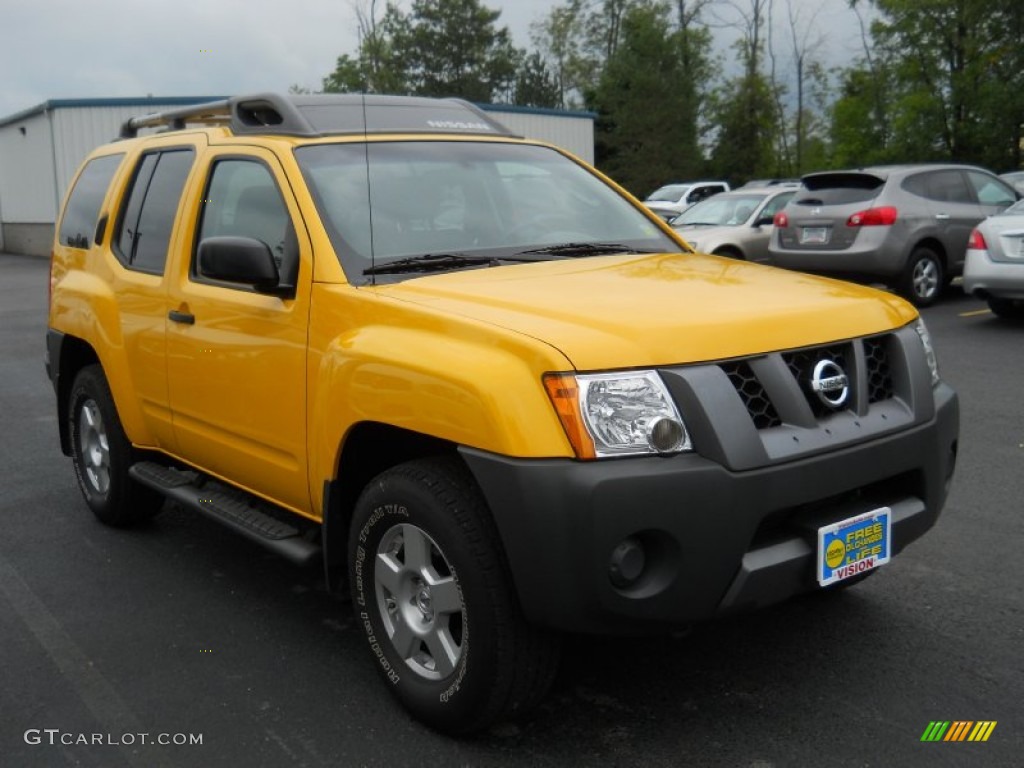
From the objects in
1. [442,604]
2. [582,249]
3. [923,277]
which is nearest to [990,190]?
[923,277]

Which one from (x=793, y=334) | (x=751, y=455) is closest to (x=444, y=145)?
(x=793, y=334)

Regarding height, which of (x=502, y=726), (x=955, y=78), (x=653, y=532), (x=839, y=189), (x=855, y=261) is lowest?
(x=502, y=726)

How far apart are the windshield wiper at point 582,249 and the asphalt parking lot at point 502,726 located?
4.72ft

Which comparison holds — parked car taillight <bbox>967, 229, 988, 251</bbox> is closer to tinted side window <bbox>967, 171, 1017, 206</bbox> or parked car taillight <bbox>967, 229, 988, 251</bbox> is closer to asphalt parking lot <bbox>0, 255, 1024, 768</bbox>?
tinted side window <bbox>967, 171, 1017, 206</bbox>

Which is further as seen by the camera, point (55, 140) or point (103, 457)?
point (55, 140)

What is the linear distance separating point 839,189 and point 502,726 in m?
11.1

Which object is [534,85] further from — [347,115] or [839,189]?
[347,115]

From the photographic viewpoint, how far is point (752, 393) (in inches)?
119

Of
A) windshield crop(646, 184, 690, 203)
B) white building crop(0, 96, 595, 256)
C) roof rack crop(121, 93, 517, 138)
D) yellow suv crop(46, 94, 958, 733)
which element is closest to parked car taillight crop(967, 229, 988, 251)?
yellow suv crop(46, 94, 958, 733)

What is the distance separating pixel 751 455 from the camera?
2.86 meters

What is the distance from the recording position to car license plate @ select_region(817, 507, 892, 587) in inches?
120

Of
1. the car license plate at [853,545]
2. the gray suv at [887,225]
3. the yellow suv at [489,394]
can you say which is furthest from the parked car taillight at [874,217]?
the car license plate at [853,545]

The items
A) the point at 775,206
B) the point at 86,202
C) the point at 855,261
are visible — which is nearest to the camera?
the point at 86,202

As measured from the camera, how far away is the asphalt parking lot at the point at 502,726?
3166 mm
